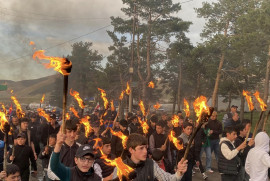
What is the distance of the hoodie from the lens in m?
5.23

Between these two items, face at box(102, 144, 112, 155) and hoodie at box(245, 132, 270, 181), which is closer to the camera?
hoodie at box(245, 132, 270, 181)

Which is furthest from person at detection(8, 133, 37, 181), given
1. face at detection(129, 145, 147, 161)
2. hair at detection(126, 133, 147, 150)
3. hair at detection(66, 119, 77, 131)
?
face at detection(129, 145, 147, 161)

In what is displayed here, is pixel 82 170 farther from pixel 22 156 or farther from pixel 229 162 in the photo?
pixel 22 156

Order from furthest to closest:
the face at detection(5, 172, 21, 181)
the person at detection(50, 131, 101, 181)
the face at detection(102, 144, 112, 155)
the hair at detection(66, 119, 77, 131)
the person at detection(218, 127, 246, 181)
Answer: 1. the person at detection(218, 127, 246, 181)
2. the face at detection(102, 144, 112, 155)
3. the hair at detection(66, 119, 77, 131)
4. the face at detection(5, 172, 21, 181)
5. the person at detection(50, 131, 101, 181)

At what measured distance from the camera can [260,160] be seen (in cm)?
527

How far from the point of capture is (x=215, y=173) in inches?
393

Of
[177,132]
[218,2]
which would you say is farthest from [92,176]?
[218,2]

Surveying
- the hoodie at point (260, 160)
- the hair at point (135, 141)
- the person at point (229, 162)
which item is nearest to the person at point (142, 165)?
the hair at point (135, 141)

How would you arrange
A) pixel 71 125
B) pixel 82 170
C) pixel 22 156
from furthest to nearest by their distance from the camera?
pixel 22 156 < pixel 71 125 < pixel 82 170

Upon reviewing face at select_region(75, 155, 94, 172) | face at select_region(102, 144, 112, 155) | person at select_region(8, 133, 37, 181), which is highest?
face at select_region(75, 155, 94, 172)

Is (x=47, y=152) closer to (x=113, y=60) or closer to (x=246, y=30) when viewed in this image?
(x=246, y=30)

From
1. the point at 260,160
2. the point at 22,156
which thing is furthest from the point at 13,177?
the point at 260,160

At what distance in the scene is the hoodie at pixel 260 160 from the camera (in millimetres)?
5234

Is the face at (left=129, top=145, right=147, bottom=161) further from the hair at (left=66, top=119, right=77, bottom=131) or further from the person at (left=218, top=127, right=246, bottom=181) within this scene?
the person at (left=218, top=127, right=246, bottom=181)
